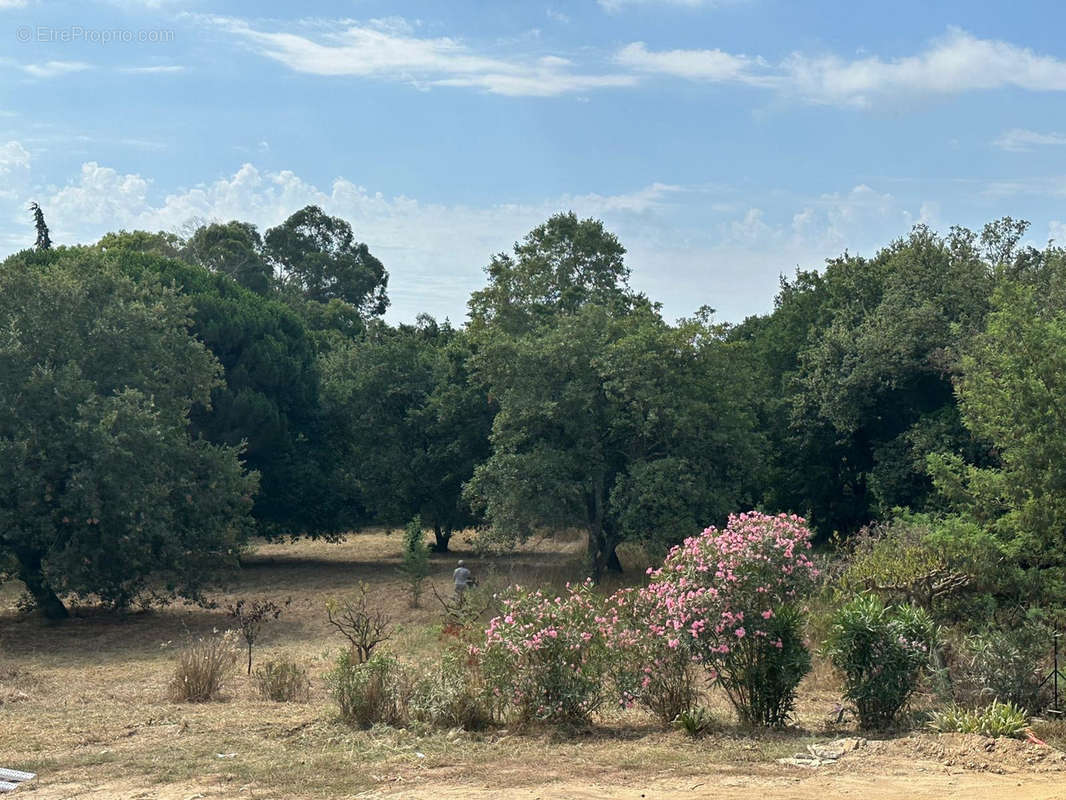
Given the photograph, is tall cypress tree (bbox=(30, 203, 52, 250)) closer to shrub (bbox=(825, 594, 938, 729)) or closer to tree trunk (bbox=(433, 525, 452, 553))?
tree trunk (bbox=(433, 525, 452, 553))

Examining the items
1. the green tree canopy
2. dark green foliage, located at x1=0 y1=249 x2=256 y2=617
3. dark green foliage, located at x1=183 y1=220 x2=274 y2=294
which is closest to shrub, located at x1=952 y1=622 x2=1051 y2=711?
the green tree canopy

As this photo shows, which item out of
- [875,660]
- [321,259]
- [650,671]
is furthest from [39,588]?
[321,259]

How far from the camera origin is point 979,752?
8.94 metres

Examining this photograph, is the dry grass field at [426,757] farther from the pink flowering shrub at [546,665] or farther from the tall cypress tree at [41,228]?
the tall cypress tree at [41,228]

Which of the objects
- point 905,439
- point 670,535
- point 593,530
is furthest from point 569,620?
point 905,439

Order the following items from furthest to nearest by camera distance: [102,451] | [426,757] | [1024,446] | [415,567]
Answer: [415,567] → [102,451] → [1024,446] → [426,757]

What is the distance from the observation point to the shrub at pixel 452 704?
10211 mm

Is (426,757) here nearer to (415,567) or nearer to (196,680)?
(196,680)

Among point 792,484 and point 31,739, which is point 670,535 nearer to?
point 792,484

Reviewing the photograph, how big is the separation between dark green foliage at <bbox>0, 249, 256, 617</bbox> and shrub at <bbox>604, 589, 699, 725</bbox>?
1282 centimetres

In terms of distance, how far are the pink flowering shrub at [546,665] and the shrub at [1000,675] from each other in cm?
342

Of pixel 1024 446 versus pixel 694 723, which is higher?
pixel 1024 446

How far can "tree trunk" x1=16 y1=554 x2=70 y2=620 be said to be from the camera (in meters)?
21.8

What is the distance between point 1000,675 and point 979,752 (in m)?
1.46
